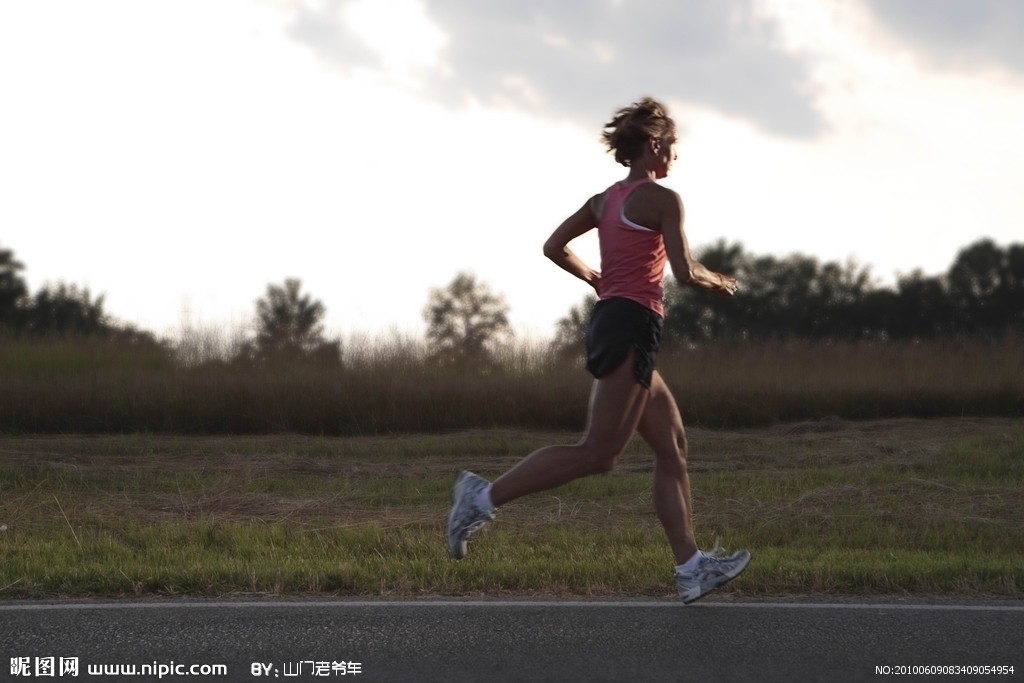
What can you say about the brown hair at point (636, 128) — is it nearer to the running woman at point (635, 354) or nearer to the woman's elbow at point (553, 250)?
the running woman at point (635, 354)

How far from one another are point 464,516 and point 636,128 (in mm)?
1775

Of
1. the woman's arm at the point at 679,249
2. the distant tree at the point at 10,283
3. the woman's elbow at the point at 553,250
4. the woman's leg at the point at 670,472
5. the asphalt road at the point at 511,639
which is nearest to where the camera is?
the asphalt road at the point at 511,639

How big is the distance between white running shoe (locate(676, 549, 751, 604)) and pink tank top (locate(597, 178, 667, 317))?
41.7 inches

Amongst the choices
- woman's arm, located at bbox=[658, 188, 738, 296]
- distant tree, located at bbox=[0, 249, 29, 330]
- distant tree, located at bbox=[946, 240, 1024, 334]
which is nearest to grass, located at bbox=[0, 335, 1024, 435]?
woman's arm, located at bbox=[658, 188, 738, 296]

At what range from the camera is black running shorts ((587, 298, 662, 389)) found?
4695mm

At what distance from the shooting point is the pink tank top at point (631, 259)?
4.76 m

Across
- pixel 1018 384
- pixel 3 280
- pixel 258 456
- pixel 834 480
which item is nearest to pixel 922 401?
pixel 1018 384

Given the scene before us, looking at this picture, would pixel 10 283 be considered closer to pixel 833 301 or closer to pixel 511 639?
pixel 833 301

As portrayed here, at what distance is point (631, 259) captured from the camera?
4.77m

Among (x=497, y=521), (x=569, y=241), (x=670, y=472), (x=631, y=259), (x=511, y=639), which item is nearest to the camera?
(x=511, y=639)

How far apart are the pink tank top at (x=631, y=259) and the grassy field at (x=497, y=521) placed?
5.18 feet

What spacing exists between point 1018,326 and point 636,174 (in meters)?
15.2

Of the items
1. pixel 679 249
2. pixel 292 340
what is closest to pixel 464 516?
pixel 679 249

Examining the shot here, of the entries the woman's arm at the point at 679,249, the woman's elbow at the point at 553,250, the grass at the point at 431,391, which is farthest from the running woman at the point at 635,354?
the grass at the point at 431,391
